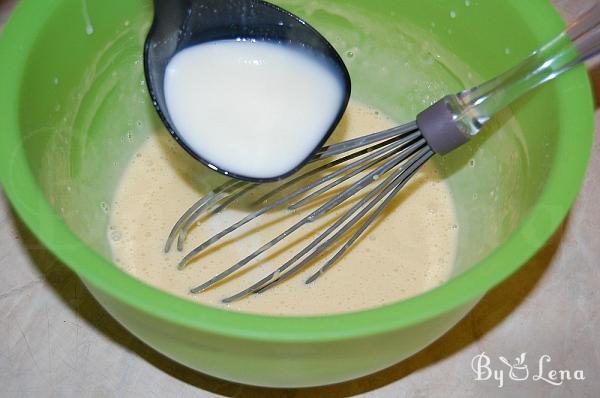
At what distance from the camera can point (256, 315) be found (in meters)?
0.66

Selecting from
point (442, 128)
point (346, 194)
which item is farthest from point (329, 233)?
point (442, 128)

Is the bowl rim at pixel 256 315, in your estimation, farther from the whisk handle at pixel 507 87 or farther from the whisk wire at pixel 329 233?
the whisk wire at pixel 329 233

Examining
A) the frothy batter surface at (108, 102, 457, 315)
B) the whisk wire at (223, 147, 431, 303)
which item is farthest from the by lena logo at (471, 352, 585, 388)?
the whisk wire at (223, 147, 431, 303)

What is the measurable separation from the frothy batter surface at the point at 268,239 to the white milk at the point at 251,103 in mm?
141

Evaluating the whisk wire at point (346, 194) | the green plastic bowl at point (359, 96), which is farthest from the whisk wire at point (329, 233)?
the green plastic bowl at point (359, 96)

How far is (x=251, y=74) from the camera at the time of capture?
0.98m

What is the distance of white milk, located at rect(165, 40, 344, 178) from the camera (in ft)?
3.05

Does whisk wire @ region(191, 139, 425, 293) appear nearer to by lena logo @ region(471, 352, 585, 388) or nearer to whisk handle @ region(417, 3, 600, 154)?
whisk handle @ region(417, 3, 600, 154)

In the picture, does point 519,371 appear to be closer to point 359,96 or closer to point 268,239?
A: point 268,239

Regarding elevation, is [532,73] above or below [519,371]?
above

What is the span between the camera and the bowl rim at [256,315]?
654mm

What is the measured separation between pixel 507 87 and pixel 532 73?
0.09 ft

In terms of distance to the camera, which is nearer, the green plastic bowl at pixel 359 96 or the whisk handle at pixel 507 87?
the green plastic bowl at pixel 359 96

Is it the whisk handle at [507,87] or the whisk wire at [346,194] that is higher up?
the whisk handle at [507,87]
